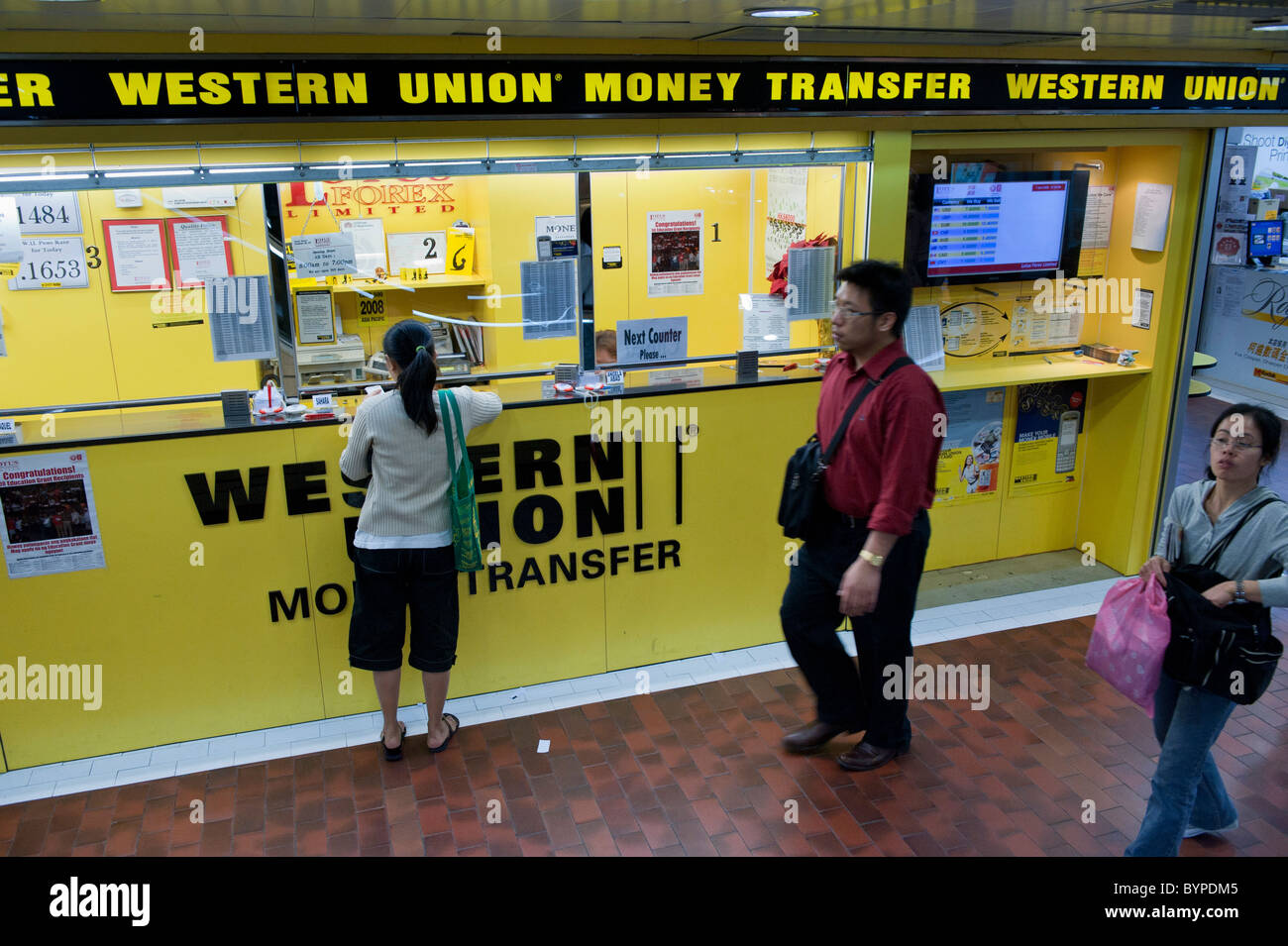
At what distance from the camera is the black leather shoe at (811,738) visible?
4.25 metres

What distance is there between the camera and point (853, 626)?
13.1 feet

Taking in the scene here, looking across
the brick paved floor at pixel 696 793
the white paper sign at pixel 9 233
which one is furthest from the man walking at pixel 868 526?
the white paper sign at pixel 9 233

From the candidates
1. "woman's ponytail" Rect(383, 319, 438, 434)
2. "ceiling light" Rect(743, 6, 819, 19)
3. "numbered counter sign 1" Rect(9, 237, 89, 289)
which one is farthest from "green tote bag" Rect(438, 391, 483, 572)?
"numbered counter sign 1" Rect(9, 237, 89, 289)

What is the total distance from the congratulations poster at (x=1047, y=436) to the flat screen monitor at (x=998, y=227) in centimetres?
75

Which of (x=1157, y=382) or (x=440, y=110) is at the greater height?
(x=440, y=110)

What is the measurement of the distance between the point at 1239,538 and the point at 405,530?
2897 mm

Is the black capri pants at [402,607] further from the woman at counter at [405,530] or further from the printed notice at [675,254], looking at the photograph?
the printed notice at [675,254]

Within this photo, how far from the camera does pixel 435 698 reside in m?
4.29

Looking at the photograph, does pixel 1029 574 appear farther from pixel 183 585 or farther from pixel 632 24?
pixel 183 585

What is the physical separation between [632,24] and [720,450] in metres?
1.96

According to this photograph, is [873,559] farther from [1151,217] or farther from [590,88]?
[1151,217]

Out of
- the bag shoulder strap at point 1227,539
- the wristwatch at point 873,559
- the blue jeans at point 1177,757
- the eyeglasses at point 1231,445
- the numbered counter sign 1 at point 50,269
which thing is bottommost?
the blue jeans at point 1177,757

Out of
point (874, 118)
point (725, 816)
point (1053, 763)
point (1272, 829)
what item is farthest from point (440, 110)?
point (1272, 829)

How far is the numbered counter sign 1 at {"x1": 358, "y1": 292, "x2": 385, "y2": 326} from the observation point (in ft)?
23.2
